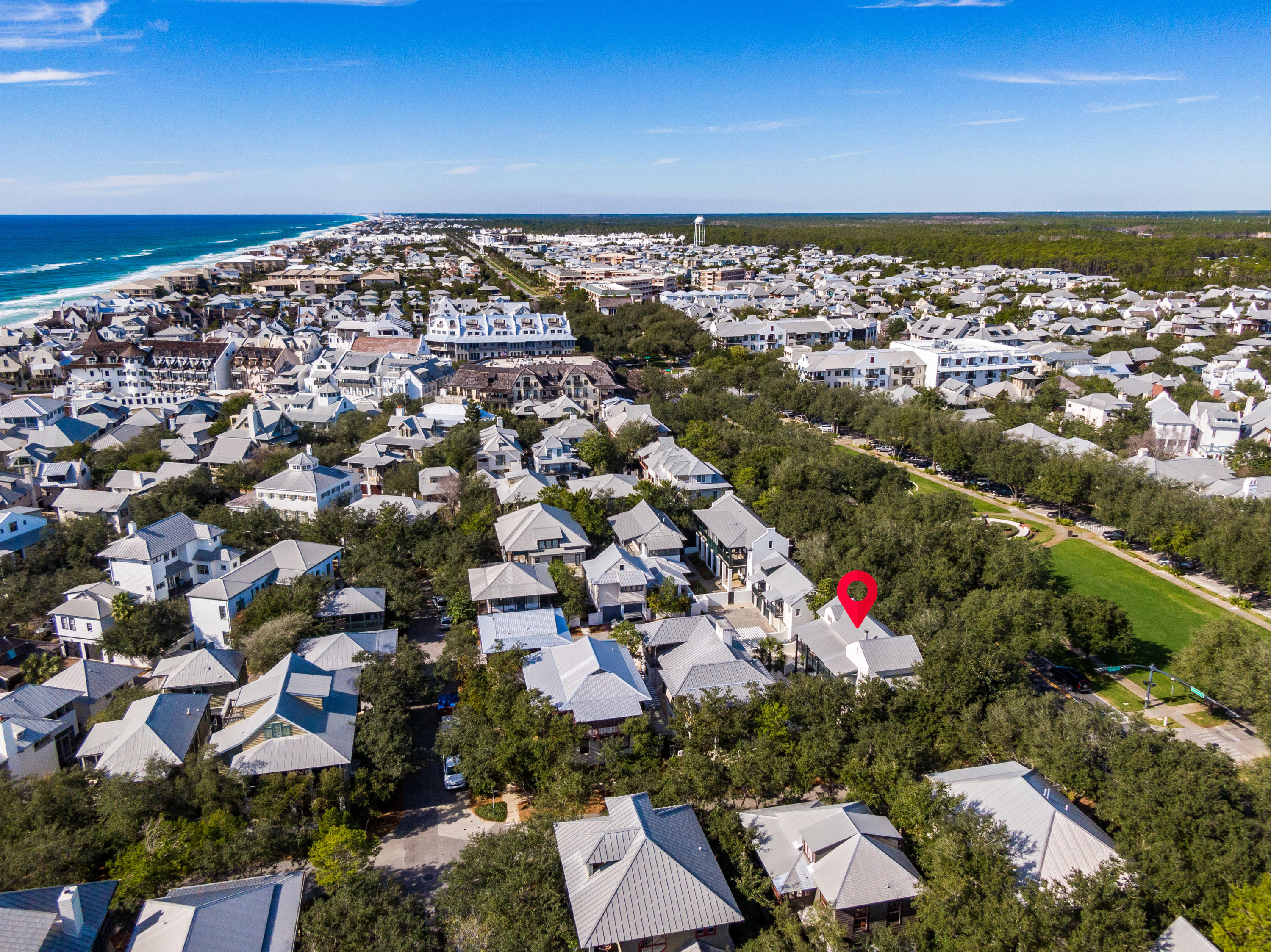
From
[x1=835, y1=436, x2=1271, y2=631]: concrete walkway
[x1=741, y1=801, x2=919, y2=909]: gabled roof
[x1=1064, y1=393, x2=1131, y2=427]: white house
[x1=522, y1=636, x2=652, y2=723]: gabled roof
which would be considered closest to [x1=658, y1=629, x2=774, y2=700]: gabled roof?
[x1=522, y1=636, x2=652, y2=723]: gabled roof

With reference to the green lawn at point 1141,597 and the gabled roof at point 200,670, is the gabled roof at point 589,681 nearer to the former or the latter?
the gabled roof at point 200,670

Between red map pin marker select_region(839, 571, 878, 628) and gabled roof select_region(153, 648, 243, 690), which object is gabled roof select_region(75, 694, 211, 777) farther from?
red map pin marker select_region(839, 571, 878, 628)

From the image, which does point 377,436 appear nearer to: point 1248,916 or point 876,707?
point 876,707

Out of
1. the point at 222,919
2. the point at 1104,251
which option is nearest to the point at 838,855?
the point at 222,919

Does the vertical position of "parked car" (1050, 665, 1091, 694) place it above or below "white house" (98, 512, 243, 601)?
below

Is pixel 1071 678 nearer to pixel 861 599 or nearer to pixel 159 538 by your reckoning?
pixel 861 599

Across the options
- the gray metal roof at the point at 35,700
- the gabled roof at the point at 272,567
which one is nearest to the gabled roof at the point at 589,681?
the gabled roof at the point at 272,567
